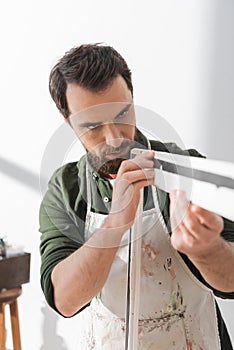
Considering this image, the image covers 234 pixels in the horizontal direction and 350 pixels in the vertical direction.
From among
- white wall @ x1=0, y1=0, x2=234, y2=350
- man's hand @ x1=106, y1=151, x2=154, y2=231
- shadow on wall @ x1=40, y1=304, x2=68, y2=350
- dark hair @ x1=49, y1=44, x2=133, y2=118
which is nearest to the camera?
man's hand @ x1=106, y1=151, x2=154, y2=231

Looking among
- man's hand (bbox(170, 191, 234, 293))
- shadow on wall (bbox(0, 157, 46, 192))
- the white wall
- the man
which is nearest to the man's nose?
the man

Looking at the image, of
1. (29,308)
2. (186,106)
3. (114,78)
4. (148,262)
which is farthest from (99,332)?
(29,308)

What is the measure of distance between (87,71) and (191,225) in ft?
0.98

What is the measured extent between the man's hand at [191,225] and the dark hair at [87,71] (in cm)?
23

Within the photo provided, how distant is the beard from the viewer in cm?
63

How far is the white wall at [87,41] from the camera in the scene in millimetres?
1235

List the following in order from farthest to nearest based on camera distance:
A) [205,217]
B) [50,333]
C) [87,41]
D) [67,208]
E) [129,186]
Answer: [50,333], [87,41], [67,208], [129,186], [205,217]

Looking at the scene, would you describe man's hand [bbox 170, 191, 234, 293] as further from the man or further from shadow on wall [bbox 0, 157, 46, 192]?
shadow on wall [bbox 0, 157, 46, 192]

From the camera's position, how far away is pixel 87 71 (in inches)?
27.2

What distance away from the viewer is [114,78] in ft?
2.25

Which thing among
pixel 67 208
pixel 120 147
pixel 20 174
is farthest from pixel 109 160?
pixel 20 174

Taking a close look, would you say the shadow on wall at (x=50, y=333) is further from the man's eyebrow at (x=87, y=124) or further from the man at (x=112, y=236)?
the man's eyebrow at (x=87, y=124)

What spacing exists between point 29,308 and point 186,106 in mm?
779

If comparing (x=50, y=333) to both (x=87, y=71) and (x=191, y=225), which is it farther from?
(x=191, y=225)
